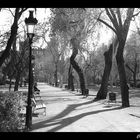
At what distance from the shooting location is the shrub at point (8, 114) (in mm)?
9352

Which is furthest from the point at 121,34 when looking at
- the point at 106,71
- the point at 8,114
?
the point at 8,114

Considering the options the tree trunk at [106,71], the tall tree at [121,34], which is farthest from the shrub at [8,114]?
the tree trunk at [106,71]

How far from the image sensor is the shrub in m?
9.35

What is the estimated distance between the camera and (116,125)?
39.1 ft

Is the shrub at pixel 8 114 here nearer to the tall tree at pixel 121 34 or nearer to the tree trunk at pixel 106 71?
the tall tree at pixel 121 34

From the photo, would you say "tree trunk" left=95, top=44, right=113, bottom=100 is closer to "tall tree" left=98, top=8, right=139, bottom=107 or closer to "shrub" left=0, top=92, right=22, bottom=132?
"tall tree" left=98, top=8, right=139, bottom=107

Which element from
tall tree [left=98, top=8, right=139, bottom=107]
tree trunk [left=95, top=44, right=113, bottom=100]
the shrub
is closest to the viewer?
the shrub

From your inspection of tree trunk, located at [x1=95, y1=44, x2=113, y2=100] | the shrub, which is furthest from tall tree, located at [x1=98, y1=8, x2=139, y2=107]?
the shrub

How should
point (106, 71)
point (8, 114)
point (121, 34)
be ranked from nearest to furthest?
point (8, 114)
point (121, 34)
point (106, 71)

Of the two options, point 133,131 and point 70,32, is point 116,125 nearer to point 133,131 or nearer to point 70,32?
point 133,131

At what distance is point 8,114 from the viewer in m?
9.70

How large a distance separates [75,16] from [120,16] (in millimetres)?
3067

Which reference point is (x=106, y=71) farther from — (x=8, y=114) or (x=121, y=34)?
(x=8, y=114)
